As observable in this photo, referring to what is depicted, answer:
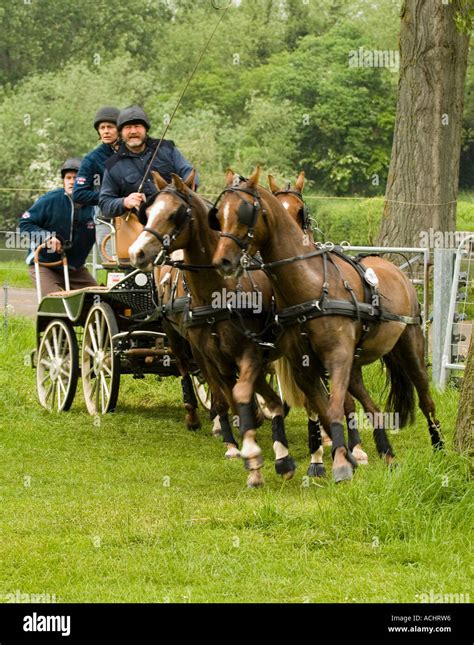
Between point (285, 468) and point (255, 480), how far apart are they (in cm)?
25

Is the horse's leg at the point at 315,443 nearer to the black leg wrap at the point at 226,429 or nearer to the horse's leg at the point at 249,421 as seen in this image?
the horse's leg at the point at 249,421

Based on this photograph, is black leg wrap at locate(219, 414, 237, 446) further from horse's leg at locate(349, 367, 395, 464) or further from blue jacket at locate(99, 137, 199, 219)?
blue jacket at locate(99, 137, 199, 219)

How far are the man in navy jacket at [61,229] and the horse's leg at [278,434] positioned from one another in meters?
3.92

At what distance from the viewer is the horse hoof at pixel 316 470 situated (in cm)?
856

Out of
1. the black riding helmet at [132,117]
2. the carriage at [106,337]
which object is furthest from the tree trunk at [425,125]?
the black riding helmet at [132,117]

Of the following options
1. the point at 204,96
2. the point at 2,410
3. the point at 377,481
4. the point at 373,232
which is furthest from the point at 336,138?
the point at 377,481

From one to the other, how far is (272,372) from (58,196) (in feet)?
11.3

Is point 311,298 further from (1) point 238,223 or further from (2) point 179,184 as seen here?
(2) point 179,184

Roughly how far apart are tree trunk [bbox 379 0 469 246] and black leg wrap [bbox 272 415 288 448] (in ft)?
18.0

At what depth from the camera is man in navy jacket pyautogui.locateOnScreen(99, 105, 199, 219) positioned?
1050 cm

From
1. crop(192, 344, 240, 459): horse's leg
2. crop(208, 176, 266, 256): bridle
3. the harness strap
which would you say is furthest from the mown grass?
crop(208, 176, 266, 256): bridle

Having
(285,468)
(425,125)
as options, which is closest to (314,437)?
(285,468)

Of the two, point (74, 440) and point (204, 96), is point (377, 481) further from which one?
point (204, 96)
